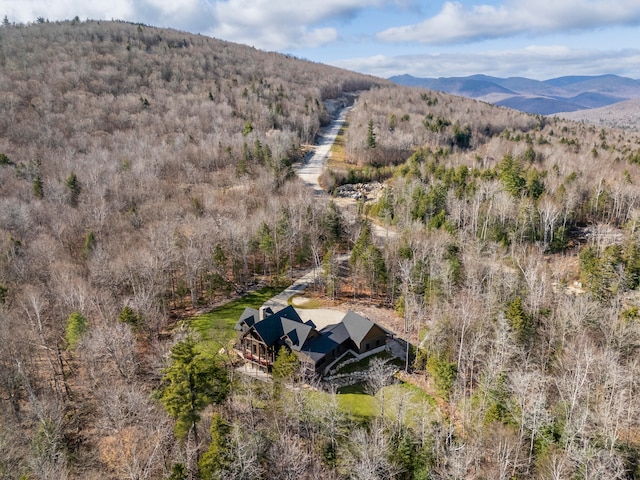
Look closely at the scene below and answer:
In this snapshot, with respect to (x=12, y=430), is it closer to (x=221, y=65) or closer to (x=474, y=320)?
(x=474, y=320)

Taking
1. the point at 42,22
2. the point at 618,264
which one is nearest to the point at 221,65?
the point at 42,22

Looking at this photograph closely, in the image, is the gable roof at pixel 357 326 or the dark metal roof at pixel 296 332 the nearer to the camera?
the dark metal roof at pixel 296 332

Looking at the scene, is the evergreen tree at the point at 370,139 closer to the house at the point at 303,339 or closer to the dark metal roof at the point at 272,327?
the house at the point at 303,339

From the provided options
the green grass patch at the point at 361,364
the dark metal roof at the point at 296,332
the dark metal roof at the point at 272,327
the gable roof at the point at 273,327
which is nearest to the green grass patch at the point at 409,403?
the green grass patch at the point at 361,364

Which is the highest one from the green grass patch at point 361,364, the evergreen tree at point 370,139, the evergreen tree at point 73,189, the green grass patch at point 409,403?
the evergreen tree at point 370,139

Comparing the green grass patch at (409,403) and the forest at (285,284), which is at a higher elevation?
the forest at (285,284)

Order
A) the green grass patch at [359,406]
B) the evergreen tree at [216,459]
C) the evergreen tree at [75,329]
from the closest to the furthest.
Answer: the evergreen tree at [216,459] → the green grass patch at [359,406] → the evergreen tree at [75,329]

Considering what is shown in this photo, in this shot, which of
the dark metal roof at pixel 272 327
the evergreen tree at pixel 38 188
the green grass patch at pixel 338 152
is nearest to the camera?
the dark metal roof at pixel 272 327
